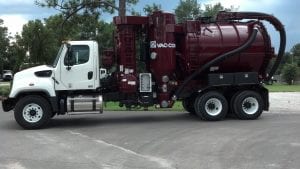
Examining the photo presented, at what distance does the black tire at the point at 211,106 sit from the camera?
58.4 ft

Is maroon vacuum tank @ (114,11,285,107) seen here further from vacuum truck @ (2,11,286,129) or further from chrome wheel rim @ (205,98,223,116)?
chrome wheel rim @ (205,98,223,116)

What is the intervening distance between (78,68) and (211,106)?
4.35 m

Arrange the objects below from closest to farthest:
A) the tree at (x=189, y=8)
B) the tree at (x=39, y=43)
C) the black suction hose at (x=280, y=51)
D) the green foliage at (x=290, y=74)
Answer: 1. the black suction hose at (x=280, y=51)
2. the tree at (x=39, y=43)
3. the tree at (x=189, y=8)
4. the green foliage at (x=290, y=74)

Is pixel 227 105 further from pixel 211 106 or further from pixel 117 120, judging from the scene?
pixel 117 120

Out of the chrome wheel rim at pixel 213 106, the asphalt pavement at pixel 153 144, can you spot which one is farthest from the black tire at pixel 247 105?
the chrome wheel rim at pixel 213 106

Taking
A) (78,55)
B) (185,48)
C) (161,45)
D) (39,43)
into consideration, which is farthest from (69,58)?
(39,43)

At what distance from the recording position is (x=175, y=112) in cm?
2117

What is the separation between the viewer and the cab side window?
16.8 meters

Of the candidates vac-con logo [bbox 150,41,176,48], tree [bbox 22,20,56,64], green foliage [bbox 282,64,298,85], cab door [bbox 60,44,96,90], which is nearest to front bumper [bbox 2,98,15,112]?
cab door [bbox 60,44,96,90]

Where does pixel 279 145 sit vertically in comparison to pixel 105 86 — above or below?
below

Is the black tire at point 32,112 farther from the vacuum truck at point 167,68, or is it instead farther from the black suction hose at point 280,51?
the black suction hose at point 280,51

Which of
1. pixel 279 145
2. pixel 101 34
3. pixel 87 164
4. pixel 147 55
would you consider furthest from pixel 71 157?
pixel 101 34

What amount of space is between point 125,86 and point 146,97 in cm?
79

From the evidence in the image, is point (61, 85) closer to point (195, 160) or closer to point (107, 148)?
point (107, 148)
